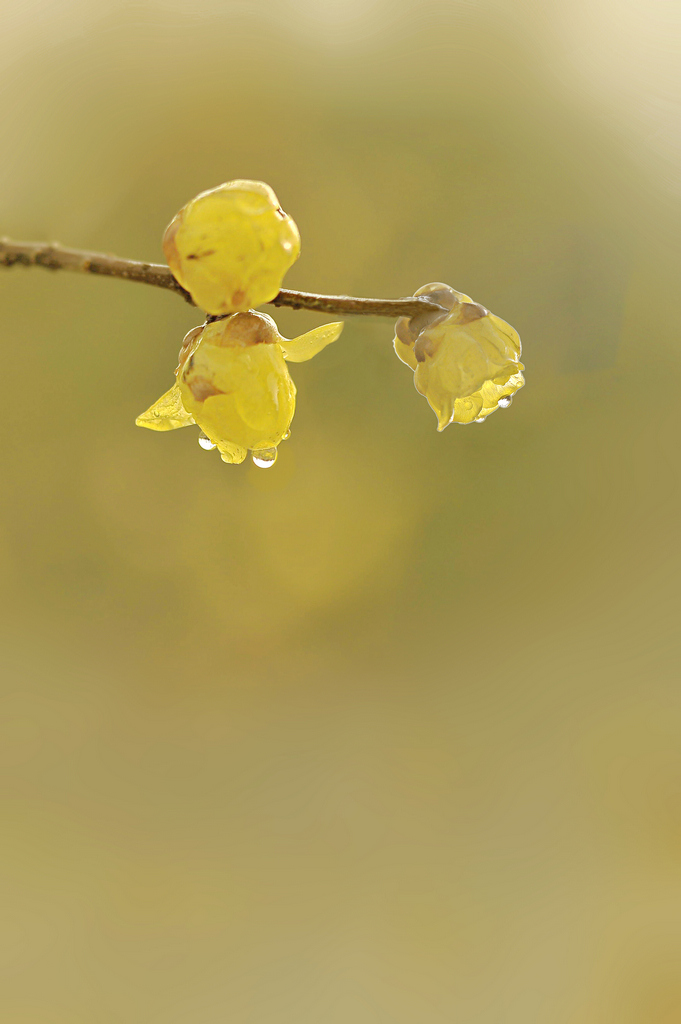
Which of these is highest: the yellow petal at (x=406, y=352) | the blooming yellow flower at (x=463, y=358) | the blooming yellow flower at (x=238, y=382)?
the yellow petal at (x=406, y=352)

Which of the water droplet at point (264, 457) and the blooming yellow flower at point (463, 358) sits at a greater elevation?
the blooming yellow flower at point (463, 358)

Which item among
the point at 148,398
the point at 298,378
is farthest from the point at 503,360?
the point at 148,398

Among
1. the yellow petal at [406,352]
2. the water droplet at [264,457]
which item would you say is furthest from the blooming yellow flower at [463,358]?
the water droplet at [264,457]

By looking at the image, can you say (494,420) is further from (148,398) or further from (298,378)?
(148,398)

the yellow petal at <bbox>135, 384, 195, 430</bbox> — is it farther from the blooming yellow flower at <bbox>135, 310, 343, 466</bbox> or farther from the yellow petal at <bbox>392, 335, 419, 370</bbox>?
the yellow petal at <bbox>392, 335, 419, 370</bbox>

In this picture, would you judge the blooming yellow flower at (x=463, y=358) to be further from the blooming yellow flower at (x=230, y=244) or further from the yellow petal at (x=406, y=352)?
the blooming yellow flower at (x=230, y=244)
